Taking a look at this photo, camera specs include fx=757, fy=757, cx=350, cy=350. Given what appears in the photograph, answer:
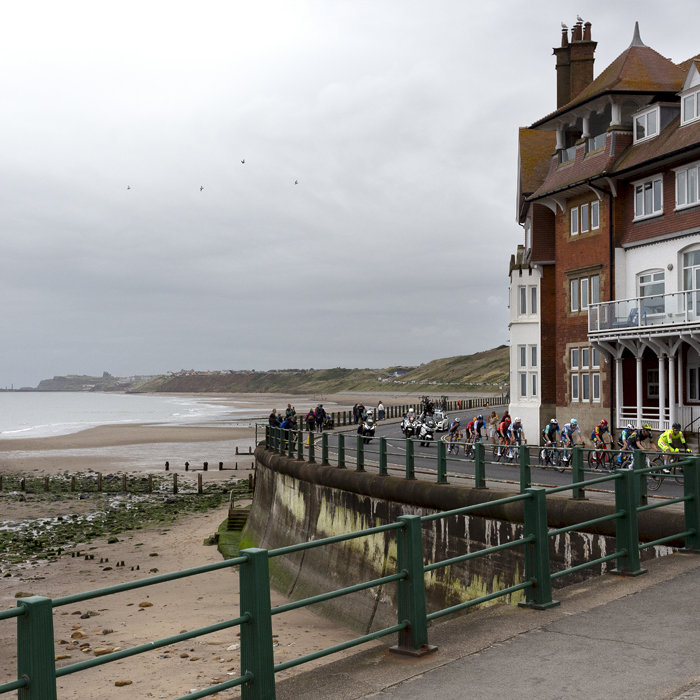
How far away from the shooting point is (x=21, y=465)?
56219 mm

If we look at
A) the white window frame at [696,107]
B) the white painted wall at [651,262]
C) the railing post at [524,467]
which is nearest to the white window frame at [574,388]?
the white painted wall at [651,262]

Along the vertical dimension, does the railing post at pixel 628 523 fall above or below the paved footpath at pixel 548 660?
above

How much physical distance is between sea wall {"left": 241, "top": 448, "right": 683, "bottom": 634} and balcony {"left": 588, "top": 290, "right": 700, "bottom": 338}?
12.7 meters

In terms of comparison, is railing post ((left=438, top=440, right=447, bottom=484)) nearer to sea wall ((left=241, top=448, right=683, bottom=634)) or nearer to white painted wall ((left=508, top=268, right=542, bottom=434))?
sea wall ((left=241, top=448, right=683, bottom=634))

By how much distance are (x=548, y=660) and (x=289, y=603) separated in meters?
2.23

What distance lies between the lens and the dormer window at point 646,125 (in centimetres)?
2846

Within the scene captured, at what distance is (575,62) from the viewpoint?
3691cm

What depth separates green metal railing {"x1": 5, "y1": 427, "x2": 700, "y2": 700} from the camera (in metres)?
4.28

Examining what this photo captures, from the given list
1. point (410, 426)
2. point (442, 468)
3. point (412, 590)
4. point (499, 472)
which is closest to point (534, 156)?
point (410, 426)

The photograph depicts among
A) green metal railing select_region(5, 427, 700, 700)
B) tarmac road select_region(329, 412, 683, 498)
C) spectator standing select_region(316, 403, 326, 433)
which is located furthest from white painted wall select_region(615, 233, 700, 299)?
green metal railing select_region(5, 427, 700, 700)

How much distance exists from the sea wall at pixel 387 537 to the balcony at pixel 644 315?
12.7m

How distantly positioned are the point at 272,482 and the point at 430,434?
38.4 ft

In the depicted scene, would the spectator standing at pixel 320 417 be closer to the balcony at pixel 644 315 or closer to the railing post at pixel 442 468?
the balcony at pixel 644 315

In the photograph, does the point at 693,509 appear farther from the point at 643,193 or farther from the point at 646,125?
the point at 646,125
